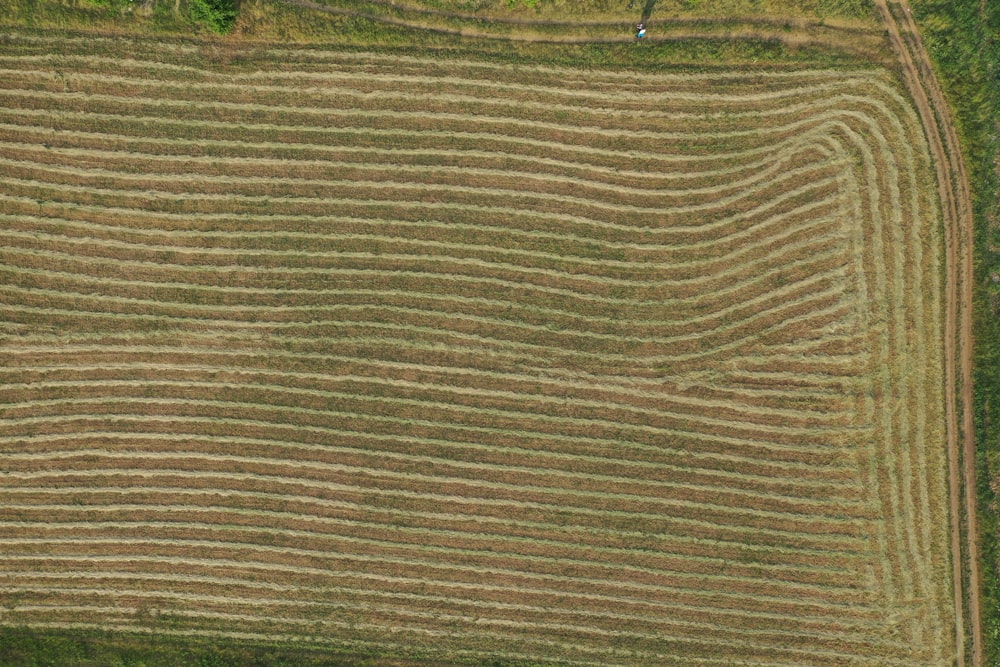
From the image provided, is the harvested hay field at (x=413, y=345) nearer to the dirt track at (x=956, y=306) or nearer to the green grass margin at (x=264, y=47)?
the green grass margin at (x=264, y=47)

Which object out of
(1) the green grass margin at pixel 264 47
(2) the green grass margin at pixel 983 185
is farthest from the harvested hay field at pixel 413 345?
(2) the green grass margin at pixel 983 185

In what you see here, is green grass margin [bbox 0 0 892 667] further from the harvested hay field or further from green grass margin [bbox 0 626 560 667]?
the harvested hay field

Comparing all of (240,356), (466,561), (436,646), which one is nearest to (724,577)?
(466,561)

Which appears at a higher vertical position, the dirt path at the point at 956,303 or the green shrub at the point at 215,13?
the green shrub at the point at 215,13

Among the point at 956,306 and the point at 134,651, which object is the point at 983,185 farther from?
→ the point at 134,651

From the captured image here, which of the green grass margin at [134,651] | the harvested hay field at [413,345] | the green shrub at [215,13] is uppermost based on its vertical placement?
the green shrub at [215,13]
